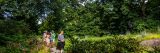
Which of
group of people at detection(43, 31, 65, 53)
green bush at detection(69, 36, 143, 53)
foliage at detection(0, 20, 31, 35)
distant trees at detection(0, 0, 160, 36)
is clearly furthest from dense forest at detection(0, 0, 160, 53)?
green bush at detection(69, 36, 143, 53)

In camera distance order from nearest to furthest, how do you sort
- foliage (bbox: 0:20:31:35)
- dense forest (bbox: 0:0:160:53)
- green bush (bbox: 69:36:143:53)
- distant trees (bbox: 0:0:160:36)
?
green bush (bbox: 69:36:143:53) < foliage (bbox: 0:20:31:35) < dense forest (bbox: 0:0:160:53) < distant trees (bbox: 0:0:160:36)

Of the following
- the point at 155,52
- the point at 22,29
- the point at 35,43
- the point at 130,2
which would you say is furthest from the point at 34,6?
the point at 155,52

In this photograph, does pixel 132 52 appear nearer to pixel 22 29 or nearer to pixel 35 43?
pixel 35 43

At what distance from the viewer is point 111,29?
48.9 metres

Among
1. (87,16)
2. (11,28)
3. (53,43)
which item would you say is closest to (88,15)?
(87,16)

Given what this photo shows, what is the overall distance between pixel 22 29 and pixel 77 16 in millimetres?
16292

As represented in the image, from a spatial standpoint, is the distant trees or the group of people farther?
the distant trees

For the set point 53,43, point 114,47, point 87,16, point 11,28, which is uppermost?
point 87,16

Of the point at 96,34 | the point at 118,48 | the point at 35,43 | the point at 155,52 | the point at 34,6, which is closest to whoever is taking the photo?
the point at 155,52

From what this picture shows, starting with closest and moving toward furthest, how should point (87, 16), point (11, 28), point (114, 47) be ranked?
point (114, 47), point (11, 28), point (87, 16)

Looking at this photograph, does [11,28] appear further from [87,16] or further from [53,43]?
[87,16]

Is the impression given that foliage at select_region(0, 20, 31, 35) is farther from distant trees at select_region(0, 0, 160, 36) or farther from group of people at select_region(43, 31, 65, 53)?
distant trees at select_region(0, 0, 160, 36)

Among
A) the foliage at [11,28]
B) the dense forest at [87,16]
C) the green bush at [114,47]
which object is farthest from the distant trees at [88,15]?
the green bush at [114,47]

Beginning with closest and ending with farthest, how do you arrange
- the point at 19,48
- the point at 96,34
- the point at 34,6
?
1. the point at 19,48
2. the point at 96,34
3. the point at 34,6
